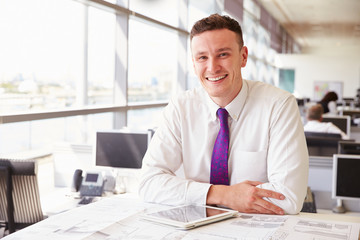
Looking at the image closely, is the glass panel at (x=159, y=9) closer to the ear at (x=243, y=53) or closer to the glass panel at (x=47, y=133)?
the glass panel at (x=47, y=133)

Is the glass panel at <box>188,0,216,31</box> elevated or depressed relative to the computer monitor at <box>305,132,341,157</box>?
elevated

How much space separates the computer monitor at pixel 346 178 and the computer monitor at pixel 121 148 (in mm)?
1320

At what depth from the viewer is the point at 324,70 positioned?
680 inches

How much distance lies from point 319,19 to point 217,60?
53.4 ft

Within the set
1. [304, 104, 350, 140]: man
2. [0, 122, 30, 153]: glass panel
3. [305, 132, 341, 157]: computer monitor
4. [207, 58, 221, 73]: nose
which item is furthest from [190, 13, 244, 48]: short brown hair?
[0, 122, 30, 153]: glass panel

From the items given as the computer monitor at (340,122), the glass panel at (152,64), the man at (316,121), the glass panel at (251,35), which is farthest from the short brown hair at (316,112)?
the glass panel at (251,35)

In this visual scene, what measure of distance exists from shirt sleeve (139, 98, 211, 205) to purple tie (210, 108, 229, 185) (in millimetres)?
119

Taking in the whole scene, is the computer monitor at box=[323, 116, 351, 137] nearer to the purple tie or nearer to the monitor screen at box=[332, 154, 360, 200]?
the monitor screen at box=[332, 154, 360, 200]

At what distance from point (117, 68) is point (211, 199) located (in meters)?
4.09

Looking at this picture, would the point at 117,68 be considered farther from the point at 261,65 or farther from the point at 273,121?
the point at 261,65

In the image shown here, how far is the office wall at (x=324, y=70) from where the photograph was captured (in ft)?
55.4

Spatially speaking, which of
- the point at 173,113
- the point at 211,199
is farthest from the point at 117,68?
the point at 211,199

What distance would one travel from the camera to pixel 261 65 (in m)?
16.1

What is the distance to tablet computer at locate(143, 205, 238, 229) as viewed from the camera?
4.18ft
